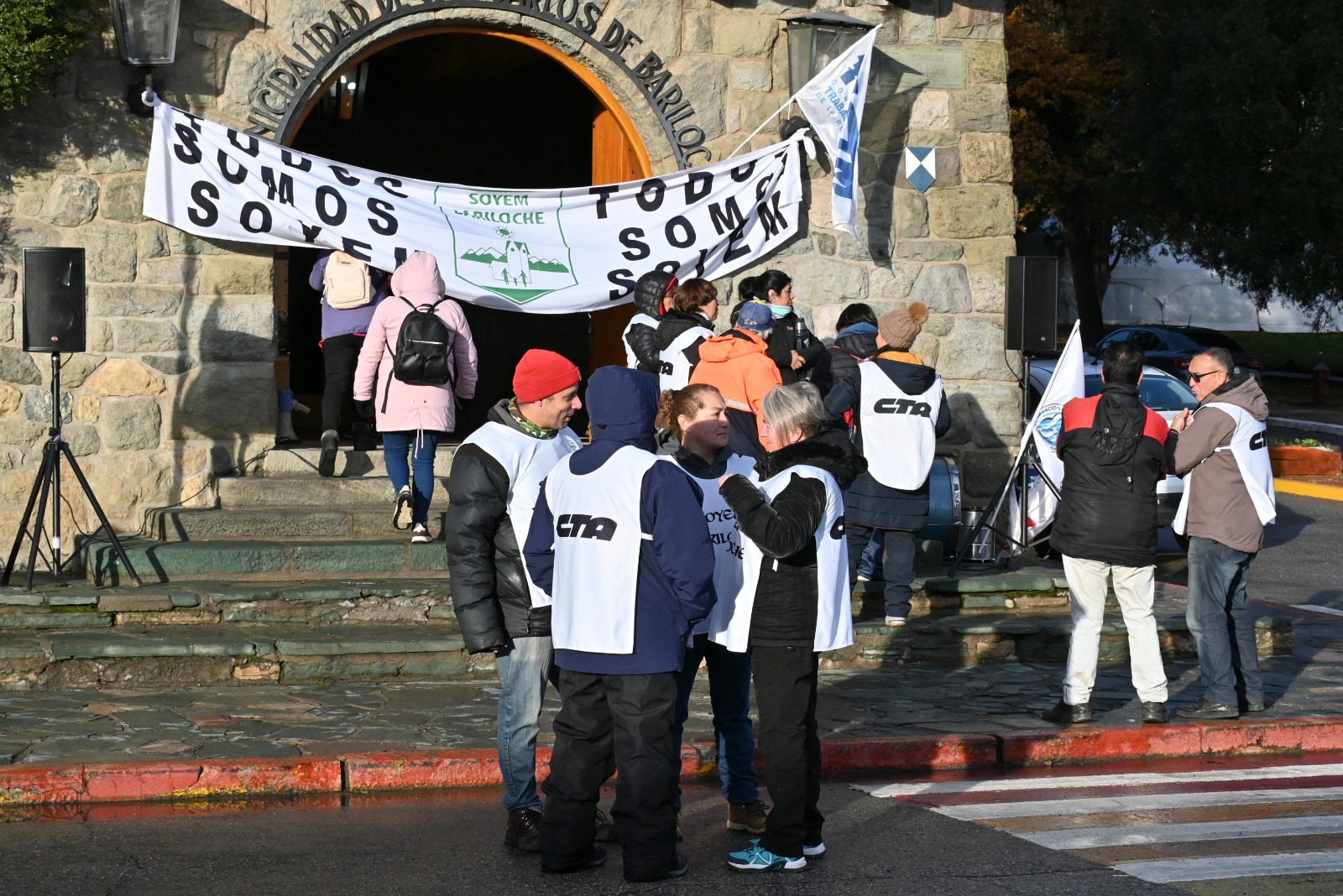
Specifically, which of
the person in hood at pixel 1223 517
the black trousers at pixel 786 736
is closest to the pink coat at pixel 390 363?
the person in hood at pixel 1223 517

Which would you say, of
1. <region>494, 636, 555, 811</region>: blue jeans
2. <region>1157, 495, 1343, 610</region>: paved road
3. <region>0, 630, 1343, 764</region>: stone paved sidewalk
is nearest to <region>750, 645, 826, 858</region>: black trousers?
<region>494, 636, 555, 811</region>: blue jeans

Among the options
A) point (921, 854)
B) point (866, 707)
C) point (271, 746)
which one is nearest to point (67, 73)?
point (271, 746)

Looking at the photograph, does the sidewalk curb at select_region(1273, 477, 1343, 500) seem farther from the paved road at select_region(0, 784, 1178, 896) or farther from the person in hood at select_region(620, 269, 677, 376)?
the paved road at select_region(0, 784, 1178, 896)

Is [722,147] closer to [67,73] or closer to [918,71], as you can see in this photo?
[918,71]

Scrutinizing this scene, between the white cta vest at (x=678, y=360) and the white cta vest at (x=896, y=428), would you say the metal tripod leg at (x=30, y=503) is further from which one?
the white cta vest at (x=896, y=428)

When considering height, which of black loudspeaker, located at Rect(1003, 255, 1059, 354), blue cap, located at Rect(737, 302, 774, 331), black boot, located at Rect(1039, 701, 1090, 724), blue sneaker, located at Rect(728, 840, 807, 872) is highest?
black loudspeaker, located at Rect(1003, 255, 1059, 354)

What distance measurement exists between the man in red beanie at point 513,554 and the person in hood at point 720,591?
45 cm

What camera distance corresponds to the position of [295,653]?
28.6 ft

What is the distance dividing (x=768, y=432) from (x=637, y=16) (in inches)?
252

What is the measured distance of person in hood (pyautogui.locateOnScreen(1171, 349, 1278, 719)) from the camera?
8.26m

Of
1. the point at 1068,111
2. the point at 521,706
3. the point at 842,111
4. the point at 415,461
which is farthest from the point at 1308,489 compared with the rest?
the point at 1068,111

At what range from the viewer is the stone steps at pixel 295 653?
27.8 ft

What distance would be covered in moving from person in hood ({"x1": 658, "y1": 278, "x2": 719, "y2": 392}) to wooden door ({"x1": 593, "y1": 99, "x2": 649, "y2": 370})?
1927 mm

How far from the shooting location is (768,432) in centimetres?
594
